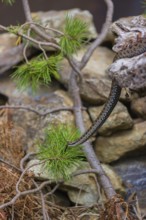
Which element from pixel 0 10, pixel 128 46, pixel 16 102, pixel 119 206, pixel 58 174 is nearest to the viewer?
pixel 128 46

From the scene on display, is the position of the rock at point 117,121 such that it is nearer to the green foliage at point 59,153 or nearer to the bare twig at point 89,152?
the bare twig at point 89,152

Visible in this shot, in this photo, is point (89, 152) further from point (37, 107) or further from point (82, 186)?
point (37, 107)

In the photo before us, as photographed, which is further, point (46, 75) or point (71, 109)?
point (71, 109)

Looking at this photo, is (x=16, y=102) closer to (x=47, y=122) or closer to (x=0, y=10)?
(x=47, y=122)

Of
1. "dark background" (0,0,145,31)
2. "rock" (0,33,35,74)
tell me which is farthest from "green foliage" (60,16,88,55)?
"dark background" (0,0,145,31)

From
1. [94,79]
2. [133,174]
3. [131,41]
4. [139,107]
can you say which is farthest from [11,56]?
[131,41]

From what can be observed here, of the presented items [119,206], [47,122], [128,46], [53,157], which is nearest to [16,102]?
[47,122]

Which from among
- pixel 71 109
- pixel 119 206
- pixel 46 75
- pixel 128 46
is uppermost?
pixel 128 46
